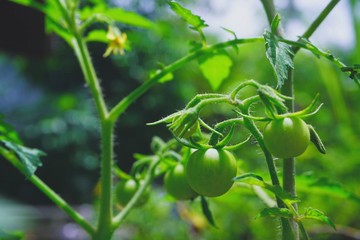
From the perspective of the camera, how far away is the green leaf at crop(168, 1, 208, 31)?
2.01ft

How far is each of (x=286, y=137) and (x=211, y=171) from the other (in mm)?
77

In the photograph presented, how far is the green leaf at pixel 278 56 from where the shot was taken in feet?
1.58

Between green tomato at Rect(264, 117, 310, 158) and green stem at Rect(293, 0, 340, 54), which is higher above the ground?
green stem at Rect(293, 0, 340, 54)

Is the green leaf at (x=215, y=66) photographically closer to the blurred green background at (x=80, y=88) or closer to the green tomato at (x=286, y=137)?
the green tomato at (x=286, y=137)

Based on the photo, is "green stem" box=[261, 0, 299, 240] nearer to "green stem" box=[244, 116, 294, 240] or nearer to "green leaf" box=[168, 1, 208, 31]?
"green stem" box=[244, 116, 294, 240]

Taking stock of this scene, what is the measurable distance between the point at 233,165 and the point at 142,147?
5.03 metres

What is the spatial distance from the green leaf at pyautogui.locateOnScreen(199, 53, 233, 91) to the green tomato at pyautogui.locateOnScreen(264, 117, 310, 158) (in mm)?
341

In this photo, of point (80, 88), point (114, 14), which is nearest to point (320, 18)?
point (114, 14)

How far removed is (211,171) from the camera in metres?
0.49

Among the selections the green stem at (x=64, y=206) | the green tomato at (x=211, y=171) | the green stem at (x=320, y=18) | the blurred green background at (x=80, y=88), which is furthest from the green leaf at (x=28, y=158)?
the blurred green background at (x=80, y=88)

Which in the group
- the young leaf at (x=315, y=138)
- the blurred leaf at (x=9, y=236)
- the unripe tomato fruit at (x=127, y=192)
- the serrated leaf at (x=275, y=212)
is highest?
the young leaf at (x=315, y=138)

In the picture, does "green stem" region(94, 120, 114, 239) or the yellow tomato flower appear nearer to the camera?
"green stem" region(94, 120, 114, 239)

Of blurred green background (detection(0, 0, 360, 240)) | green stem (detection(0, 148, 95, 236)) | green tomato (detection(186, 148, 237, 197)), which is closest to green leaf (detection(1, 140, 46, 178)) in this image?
green stem (detection(0, 148, 95, 236))

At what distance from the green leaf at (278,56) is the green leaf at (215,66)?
0.94 ft
